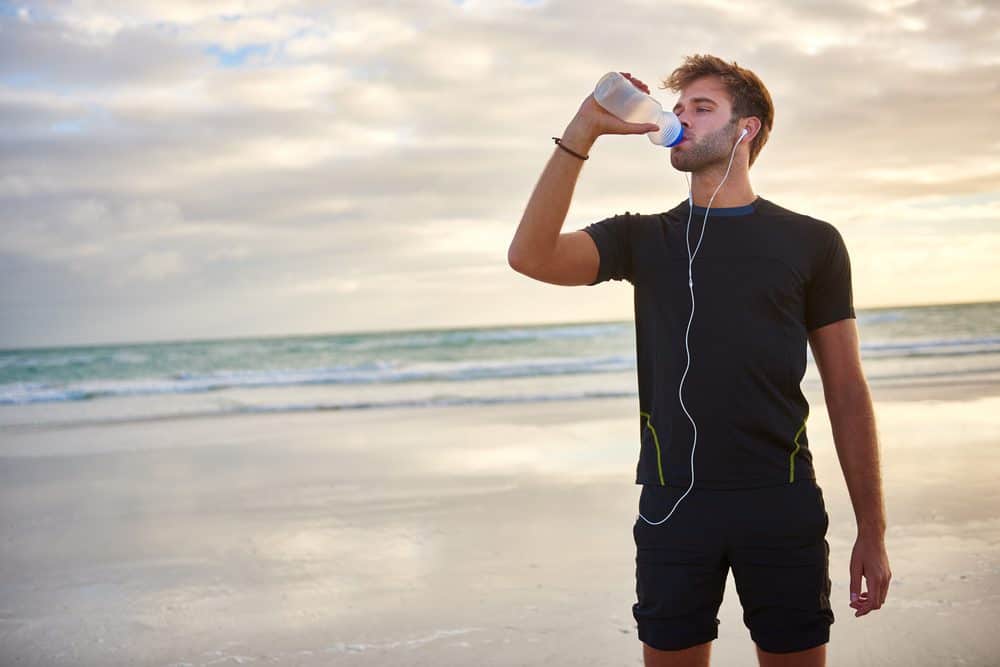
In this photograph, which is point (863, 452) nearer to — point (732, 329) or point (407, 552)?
point (732, 329)

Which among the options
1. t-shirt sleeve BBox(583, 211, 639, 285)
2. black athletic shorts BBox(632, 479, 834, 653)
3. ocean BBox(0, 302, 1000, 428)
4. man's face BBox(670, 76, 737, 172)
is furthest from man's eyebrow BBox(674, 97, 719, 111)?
ocean BBox(0, 302, 1000, 428)

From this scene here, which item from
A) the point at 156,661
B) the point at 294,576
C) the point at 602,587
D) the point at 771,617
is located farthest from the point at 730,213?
the point at 294,576

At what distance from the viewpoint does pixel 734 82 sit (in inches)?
92.4

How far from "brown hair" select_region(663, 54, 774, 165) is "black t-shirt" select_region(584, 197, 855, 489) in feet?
0.86

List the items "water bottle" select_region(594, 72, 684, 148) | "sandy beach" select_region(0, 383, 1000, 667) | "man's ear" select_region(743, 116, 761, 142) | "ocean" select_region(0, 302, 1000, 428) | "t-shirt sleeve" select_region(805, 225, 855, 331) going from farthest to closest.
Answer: "ocean" select_region(0, 302, 1000, 428)
"sandy beach" select_region(0, 383, 1000, 667)
"man's ear" select_region(743, 116, 761, 142)
"t-shirt sleeve" select_region(805, 225, 855, 331)
"water bottle" select_region(594, 72, 684, 148)

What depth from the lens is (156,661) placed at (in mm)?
4051

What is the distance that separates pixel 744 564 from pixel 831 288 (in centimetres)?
72

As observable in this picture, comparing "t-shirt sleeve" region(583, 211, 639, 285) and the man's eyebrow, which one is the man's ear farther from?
"t-shirt sleeve" region(583, 211, 639, 285)

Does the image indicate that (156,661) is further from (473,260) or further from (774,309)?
(473,260)

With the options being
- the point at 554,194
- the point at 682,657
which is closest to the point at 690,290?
the point at 554,194

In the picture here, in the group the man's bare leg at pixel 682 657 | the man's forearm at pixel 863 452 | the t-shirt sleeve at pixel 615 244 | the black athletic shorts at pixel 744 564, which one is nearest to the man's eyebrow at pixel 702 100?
the t-shirt sleeve at pixel 615 244

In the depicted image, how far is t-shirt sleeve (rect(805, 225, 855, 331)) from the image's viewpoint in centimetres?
227

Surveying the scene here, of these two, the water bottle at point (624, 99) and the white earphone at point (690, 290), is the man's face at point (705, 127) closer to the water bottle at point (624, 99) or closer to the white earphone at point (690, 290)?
the white earphone at point (690, 290)

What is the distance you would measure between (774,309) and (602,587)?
286 cm
